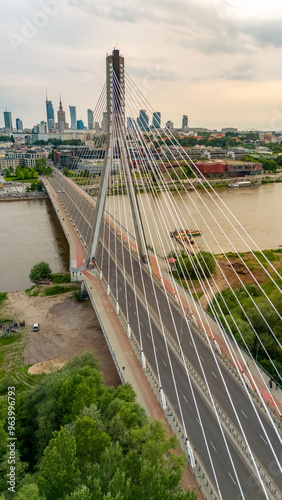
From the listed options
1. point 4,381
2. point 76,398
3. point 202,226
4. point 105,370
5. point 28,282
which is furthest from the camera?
point 202,226

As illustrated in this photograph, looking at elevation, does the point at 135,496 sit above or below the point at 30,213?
above

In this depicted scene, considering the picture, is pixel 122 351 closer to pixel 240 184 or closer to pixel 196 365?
pixel 196 365

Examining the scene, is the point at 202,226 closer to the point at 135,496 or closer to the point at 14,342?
the point at 14,342

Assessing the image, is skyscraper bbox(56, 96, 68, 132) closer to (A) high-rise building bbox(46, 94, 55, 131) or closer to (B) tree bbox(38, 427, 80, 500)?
(A) high-rise building bbox(46, 94, 55, 131)

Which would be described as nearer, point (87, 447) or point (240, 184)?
point (87, 447)

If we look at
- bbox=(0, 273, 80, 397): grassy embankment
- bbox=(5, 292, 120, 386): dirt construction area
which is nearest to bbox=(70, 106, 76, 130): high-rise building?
bbox=(0, 273, 80, 397): grassy embankment

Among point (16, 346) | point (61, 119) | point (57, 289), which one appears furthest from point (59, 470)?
point (61, 119)

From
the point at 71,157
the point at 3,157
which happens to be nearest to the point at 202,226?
the point at 71,157
